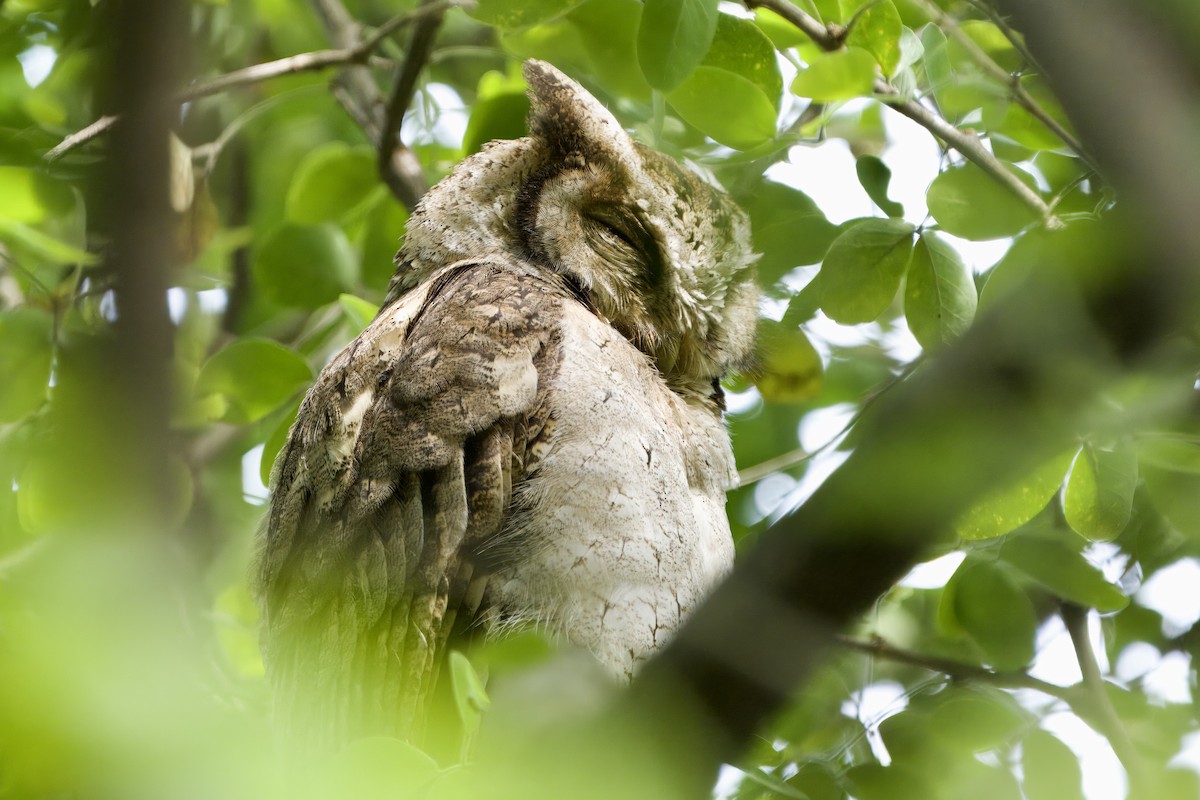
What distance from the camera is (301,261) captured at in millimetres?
2416

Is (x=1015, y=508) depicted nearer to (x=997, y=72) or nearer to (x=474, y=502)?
(x=997, y=72)

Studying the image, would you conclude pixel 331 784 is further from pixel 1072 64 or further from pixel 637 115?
pixel 637 115

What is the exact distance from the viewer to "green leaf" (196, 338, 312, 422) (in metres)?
2.06

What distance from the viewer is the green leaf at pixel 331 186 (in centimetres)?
247

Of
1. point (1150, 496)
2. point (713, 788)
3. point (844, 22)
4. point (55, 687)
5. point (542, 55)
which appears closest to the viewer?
point (55, 687)

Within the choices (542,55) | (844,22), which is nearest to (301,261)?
(542,55)

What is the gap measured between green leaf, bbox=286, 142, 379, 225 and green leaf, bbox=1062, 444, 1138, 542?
163 cm

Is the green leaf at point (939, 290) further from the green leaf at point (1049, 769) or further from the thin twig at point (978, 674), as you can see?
the green leaf at point (1049, 769)

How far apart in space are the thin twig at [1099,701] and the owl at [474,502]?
525 mm

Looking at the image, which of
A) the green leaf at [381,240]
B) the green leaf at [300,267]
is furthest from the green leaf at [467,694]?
the green leaf at [381,240]

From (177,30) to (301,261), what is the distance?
1.85 m

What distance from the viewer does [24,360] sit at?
182cm

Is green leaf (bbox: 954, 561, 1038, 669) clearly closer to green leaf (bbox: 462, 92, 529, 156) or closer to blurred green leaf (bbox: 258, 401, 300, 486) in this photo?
blurred green leaf (bbox: 258, 401, 300, 486)

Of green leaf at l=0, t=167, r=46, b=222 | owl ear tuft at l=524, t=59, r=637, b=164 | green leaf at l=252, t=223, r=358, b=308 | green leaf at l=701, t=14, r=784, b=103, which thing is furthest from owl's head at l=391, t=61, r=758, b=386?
green leaf at l=0, t=167, r=46, b=222
